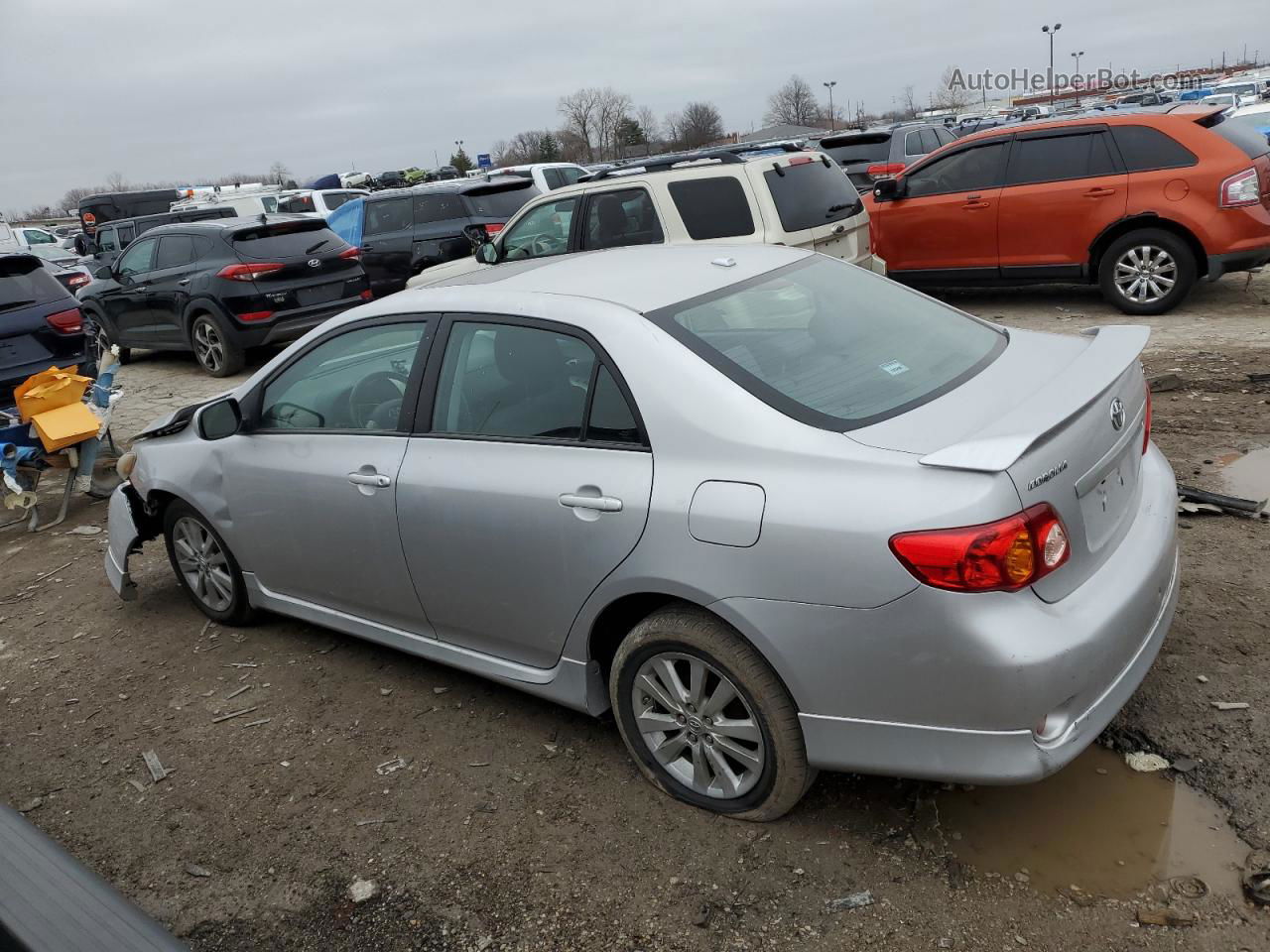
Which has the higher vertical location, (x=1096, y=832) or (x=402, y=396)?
(x=402, y=396)

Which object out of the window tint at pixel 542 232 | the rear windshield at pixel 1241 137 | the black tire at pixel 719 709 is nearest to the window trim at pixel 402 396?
the black tire at pixel 719 709

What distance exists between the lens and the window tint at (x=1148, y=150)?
870 cm

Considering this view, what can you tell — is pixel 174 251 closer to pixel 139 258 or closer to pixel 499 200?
pixel 139 258

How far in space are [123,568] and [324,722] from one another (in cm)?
177

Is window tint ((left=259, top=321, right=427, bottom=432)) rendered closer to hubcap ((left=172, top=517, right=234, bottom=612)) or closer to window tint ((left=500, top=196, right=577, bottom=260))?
hubcap ((left=172, top=517, right=234, bottom=612))

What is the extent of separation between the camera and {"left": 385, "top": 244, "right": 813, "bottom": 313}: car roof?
338cm

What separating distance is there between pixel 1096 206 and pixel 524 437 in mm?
7593

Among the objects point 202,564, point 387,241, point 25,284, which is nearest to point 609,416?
point 202,564

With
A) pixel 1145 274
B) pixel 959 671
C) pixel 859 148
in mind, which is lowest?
pixel 1145 274

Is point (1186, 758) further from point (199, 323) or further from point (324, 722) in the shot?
point (199, 323)

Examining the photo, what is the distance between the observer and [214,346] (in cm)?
1138

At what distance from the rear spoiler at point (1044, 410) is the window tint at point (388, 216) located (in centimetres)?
1148

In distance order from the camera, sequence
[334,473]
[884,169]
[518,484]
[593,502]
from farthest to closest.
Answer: [884,169] < [334,473] < [518,484] < [593,502]

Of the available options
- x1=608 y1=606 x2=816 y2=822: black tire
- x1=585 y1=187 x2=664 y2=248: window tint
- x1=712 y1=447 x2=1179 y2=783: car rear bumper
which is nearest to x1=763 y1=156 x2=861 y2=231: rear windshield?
x1=585 y1=187 x2=664 y2=248: window tint
